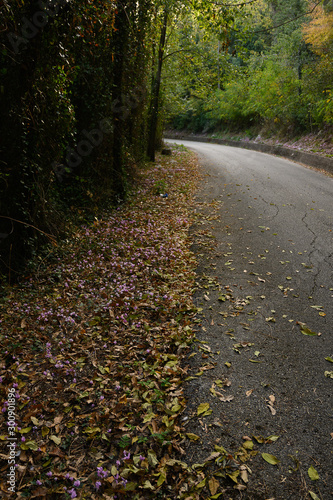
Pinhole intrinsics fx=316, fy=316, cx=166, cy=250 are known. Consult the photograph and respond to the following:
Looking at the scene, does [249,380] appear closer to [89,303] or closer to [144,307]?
[144,307]

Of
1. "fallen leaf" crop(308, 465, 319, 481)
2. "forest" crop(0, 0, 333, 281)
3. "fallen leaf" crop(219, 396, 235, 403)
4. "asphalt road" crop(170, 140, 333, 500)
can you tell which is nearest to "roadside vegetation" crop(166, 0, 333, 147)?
"forest" crop(0, 0, 333, 281)

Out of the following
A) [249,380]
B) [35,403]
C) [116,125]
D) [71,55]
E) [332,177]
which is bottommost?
[35,403]

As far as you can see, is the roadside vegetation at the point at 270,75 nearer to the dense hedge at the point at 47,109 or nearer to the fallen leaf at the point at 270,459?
the dense hedge at the point at 47,109

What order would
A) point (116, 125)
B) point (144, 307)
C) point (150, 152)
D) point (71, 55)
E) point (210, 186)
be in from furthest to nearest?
1. point (150, 152)
2. point (210, 186)
3. point (116, 125)
4. point (71, 55)
5. point (144, 307)

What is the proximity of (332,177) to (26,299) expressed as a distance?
11800mm

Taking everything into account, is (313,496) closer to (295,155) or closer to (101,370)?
(101,370)

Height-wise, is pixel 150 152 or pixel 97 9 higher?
pixel 97 9

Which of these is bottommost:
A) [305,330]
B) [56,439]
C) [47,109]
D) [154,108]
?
[56,439]

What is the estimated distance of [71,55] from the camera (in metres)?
4.72

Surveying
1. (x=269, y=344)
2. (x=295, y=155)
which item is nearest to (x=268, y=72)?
(x=295, y=155)

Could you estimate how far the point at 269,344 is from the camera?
11.3ft

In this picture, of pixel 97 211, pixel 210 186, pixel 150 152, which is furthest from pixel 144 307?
pixel 150 152

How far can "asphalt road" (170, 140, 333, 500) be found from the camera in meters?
2.33

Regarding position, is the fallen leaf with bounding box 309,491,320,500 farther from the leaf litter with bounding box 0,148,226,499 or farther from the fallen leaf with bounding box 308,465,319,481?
the leaf litter with bounding box 0,148,226,499
